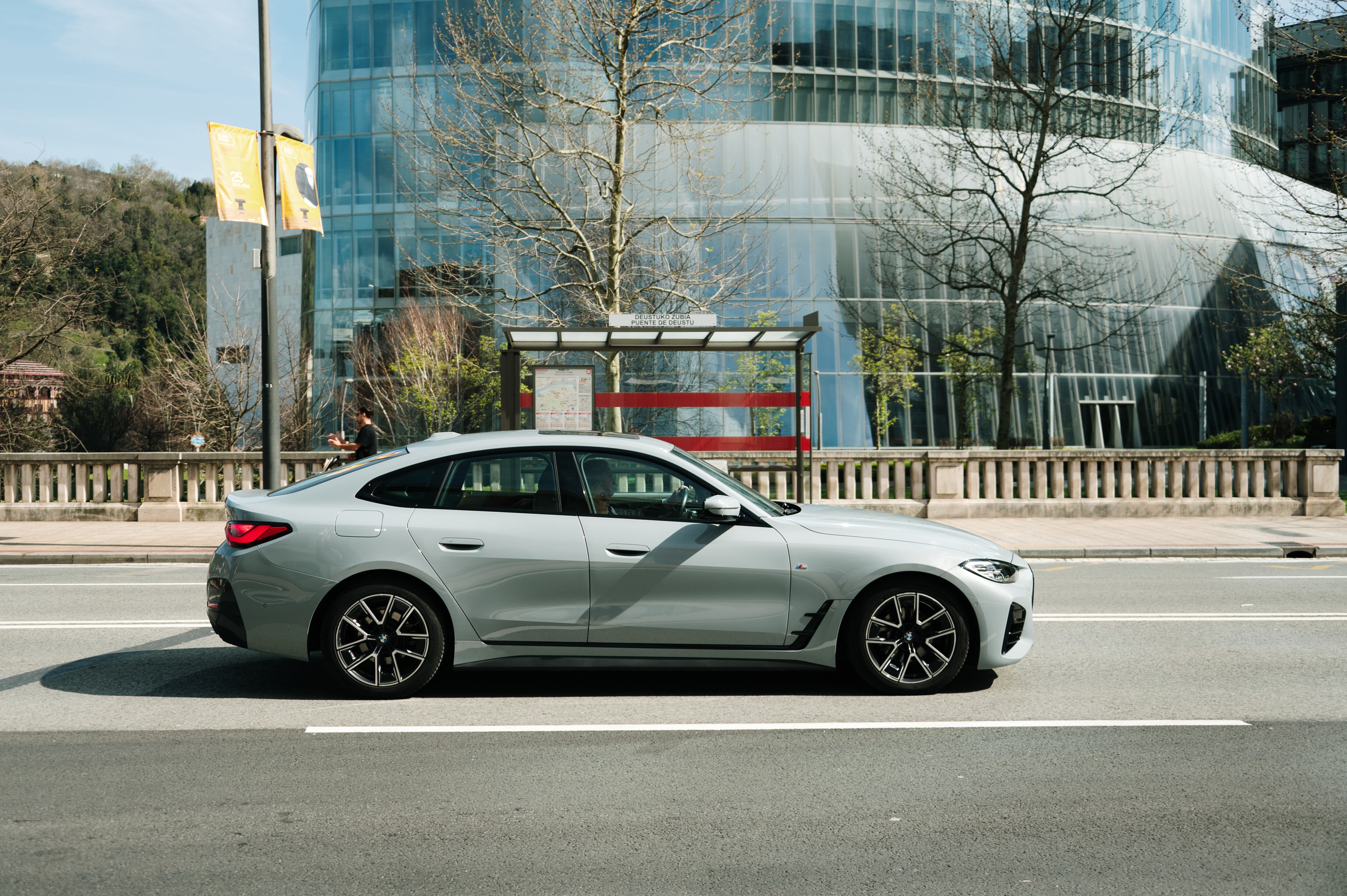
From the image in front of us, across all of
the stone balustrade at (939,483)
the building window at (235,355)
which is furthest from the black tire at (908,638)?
the building window at (235,355)

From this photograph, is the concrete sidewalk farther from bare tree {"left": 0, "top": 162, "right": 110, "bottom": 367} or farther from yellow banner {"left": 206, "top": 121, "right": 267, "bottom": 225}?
bare tree {"left": 0, "top": 162, "right": 110, "bottom": 367}

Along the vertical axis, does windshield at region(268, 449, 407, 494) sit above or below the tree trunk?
below

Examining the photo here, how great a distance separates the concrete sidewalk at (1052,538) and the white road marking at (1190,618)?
4574mm

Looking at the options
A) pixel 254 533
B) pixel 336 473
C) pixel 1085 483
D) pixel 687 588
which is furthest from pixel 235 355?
pixel 687 588

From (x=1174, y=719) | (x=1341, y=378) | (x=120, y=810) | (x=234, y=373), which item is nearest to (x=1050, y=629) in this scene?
(x=1174, y=719)

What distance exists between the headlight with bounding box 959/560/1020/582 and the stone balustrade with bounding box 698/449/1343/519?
11565mm

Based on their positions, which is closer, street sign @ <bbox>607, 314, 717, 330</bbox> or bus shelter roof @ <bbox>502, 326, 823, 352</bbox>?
street sign @ <bbox>607, 314, 717, 330</bbox>

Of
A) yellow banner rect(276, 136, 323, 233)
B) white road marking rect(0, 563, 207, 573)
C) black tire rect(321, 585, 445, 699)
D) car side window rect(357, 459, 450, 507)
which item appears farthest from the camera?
yellow banner rect(276, 136, 323, 233)

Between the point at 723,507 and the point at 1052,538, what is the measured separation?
10746 millimetres

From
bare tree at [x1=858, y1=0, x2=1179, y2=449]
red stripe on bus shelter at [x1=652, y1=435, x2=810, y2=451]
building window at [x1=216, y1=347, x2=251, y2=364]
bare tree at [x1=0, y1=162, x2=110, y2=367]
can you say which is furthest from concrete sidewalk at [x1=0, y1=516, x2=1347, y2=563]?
building window at [x1=216, y1=347, x2=251, y2=364]

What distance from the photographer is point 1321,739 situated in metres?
5.41

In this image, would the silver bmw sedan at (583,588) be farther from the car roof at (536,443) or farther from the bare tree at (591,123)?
the bare tree at (591,123)

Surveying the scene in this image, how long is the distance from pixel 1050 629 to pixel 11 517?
16.7 metres

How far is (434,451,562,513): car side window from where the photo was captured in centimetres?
630
